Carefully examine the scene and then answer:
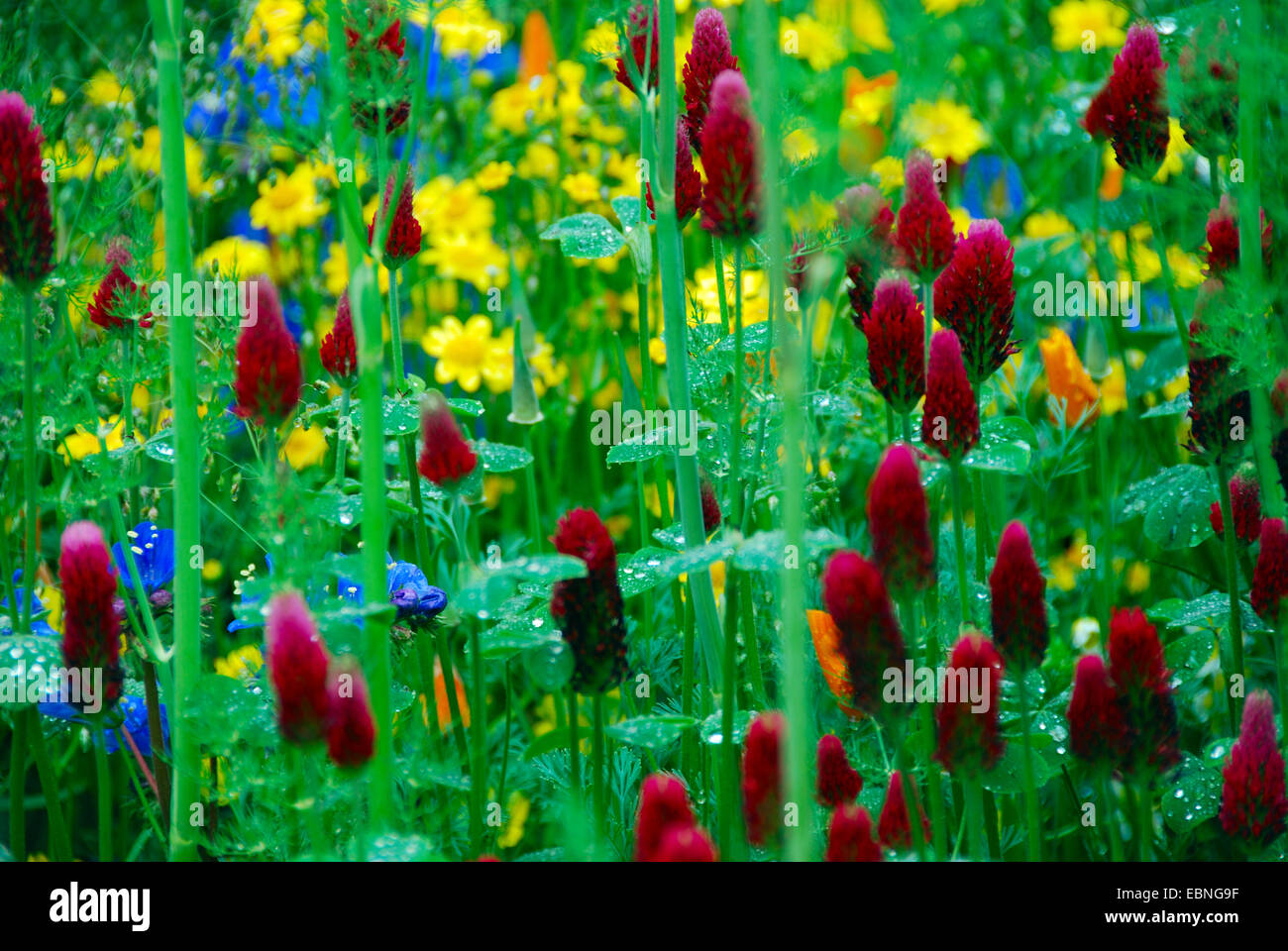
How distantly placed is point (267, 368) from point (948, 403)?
472mm

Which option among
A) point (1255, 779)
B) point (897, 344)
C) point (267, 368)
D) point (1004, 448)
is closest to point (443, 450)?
point (267, 368)

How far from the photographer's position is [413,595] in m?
1.05

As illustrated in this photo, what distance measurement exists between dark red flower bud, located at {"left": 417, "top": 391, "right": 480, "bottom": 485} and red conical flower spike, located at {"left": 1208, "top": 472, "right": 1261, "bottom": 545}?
66 cm

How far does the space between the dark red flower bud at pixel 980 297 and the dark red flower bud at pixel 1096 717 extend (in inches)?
10.7

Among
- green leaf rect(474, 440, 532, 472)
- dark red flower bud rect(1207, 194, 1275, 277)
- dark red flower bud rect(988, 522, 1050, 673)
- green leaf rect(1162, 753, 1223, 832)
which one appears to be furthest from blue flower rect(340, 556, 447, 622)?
dark red flower bud rect(1207, 194, 1275, 277)

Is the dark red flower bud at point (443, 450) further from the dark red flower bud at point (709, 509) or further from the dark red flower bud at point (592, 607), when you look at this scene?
the dark red flower bud at point (709, 509)

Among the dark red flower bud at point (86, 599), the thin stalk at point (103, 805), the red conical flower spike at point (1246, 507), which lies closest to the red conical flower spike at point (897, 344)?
the red conical flower spike at point (1246, 507)

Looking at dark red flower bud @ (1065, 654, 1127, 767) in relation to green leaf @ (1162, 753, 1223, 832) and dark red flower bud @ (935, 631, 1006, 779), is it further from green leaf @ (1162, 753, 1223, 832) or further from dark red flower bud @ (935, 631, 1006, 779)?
green leaf @ (1162, 753, 1223, 832)

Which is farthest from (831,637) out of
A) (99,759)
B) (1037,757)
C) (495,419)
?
(495,419)

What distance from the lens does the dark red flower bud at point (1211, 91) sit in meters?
1.04

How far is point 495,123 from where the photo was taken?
1998 millimetres

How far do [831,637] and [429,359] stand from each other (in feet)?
3.68

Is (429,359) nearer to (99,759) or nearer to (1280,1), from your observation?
(99,759)

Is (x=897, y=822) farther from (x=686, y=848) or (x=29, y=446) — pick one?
(x=29, y=446)
